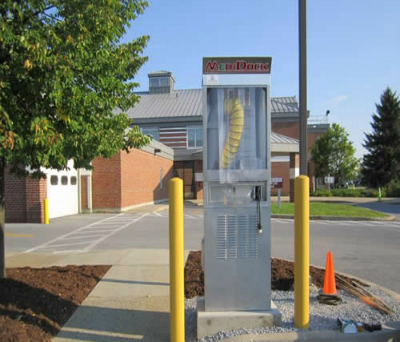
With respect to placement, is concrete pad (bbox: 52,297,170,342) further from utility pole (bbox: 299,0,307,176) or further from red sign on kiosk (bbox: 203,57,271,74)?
red sign on kiosk (bbox: 203,57,271,74)

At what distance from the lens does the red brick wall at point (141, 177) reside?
21386mm

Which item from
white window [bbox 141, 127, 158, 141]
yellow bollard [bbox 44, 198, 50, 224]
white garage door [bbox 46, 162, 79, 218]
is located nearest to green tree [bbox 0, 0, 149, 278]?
yellow bollard [bbox 44, 198, 50, 224]

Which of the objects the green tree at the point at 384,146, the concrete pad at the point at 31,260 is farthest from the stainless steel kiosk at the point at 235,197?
the green tree at the point at 384,146

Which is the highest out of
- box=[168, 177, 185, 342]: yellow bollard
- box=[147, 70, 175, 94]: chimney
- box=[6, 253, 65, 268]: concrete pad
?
box=[147, 70, 175, 94]: chimney

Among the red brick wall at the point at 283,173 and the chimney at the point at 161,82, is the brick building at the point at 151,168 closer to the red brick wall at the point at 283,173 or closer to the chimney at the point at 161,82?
the chimney at the point at 161,82

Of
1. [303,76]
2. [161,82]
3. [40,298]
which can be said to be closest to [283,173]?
[161,82]

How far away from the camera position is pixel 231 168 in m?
4.32

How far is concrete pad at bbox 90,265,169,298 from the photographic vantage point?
5.58 meters

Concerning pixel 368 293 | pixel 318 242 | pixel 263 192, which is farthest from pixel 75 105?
pixel 318 242

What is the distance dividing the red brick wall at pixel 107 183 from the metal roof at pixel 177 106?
2158 centimetres

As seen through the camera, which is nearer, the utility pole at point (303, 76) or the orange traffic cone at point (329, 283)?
the orange traffic cone at point (329, 283)

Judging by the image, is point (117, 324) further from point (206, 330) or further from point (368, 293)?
point (368, 293)

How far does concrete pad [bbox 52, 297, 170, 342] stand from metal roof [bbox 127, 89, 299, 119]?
36383 mm

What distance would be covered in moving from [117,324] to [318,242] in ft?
26.3
